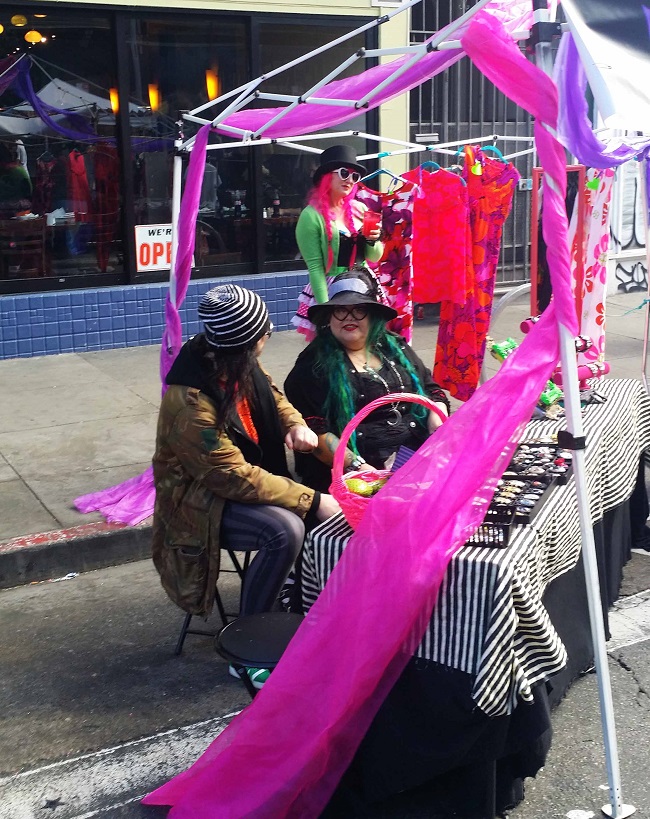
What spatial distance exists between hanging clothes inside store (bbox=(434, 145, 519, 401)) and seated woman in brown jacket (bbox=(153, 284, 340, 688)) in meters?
2.96

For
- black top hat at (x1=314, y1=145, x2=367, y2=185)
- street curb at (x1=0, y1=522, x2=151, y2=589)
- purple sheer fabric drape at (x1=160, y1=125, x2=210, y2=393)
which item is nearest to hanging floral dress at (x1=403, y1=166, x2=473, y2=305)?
black top hat at (x1=314, y1=145, x2=367, y2=185)

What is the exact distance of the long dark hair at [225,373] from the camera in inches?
148

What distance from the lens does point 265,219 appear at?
1016 centimetres

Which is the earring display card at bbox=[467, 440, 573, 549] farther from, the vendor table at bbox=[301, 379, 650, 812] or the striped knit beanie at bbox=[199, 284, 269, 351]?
the striped knit beanie at bbox=[199, 284, 269, 351]

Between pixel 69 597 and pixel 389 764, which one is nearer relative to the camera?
pixel 389 764

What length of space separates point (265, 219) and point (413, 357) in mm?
5833

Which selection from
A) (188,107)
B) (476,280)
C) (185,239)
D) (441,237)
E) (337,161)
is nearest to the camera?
(185,239)

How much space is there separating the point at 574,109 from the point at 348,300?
1531mm

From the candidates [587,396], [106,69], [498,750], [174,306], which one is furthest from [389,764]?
[106,69]

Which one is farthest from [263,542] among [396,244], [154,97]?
[154,97]

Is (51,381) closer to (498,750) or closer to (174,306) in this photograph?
(174,306)

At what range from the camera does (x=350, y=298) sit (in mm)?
4336

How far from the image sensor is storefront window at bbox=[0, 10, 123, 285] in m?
8.72

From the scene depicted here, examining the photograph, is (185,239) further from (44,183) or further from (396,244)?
(44,183)
